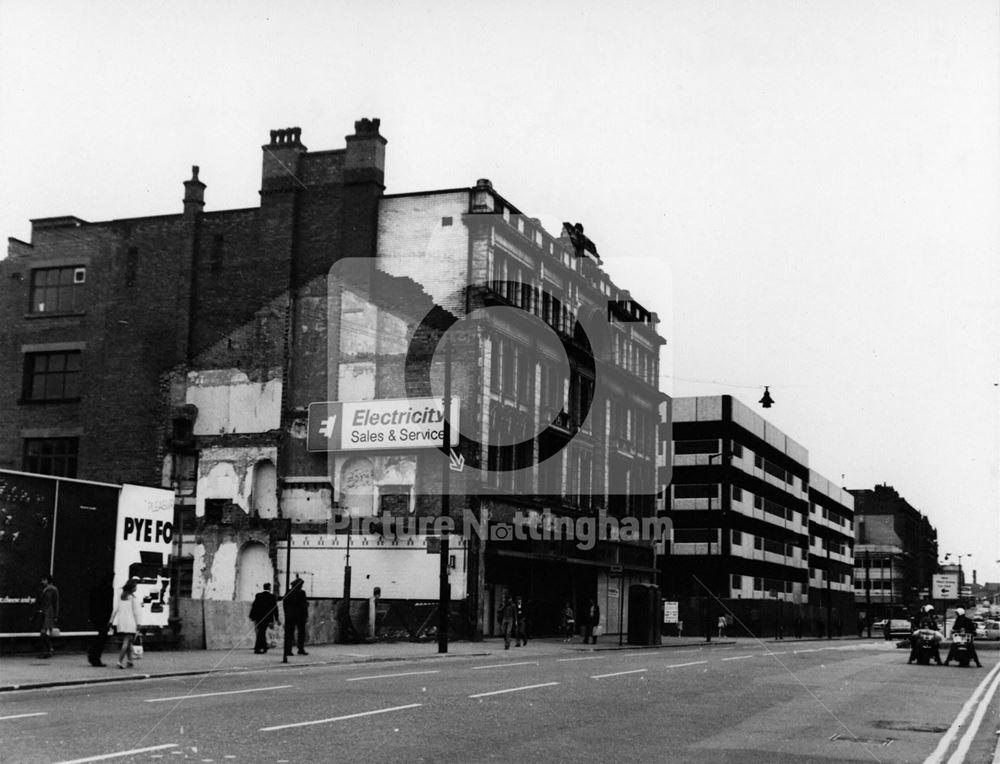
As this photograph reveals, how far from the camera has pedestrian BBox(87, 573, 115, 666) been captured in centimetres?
2209

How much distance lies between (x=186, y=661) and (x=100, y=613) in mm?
2247

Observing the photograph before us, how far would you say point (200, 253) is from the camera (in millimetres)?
48062

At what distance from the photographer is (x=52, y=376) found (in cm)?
4931

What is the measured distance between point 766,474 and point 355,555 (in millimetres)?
53939

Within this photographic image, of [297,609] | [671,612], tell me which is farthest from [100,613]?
[671,612]

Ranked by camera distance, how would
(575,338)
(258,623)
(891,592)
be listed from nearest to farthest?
1. (258,623)
2. (575,338)
3. (891,592)

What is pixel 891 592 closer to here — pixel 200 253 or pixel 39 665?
pixel 200 253

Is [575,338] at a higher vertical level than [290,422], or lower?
higher

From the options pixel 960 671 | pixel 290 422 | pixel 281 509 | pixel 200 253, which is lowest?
pixel 960 671

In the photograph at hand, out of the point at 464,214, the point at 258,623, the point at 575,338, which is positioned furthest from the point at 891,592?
the point at 258,623

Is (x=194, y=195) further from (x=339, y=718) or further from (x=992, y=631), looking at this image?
(x=992, y=631)

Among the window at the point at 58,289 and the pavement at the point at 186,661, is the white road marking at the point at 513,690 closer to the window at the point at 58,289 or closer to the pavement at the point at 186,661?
the pavement at the point at 186,661

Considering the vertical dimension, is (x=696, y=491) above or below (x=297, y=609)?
above

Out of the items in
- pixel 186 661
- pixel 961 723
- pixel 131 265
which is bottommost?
pixel 186 661
